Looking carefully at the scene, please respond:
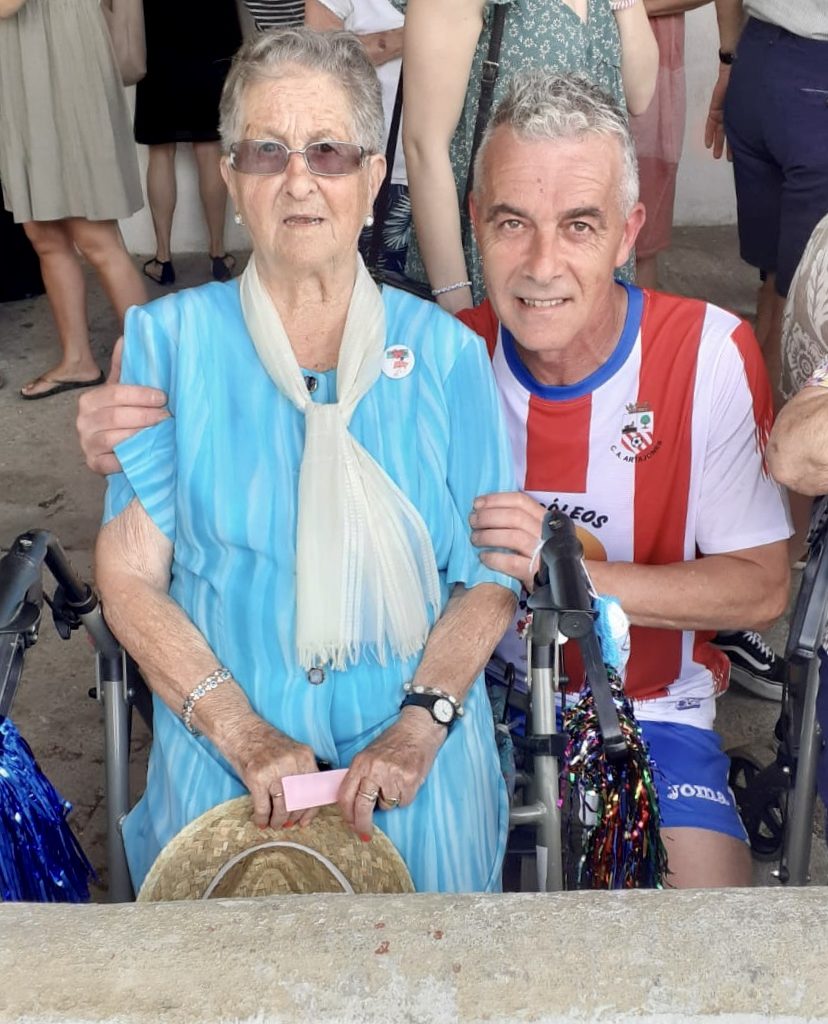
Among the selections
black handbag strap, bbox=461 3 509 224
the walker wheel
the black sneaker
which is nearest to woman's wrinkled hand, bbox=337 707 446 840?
the walker wheel

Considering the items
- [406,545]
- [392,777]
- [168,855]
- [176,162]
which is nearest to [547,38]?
[406,545]

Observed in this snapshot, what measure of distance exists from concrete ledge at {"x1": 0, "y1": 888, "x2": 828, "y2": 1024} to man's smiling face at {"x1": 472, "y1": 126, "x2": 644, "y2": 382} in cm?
106

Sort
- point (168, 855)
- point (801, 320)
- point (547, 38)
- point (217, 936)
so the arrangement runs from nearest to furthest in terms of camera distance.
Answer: point (217, 936), point (168, 855), point (801, 320), point (547, 38)

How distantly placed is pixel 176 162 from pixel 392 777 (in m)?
4.50

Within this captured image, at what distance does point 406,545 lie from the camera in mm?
1984

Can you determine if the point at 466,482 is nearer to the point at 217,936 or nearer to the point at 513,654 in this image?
the point at 513,654

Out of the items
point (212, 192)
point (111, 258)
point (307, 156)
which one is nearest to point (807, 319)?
point (307, 156)

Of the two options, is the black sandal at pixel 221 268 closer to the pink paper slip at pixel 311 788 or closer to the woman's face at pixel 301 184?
the woman's face at pixel 301 184

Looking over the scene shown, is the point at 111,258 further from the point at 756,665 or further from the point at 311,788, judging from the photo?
the point at 311,788

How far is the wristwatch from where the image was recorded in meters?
1.92

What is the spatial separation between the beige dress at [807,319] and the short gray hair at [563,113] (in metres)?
0.38

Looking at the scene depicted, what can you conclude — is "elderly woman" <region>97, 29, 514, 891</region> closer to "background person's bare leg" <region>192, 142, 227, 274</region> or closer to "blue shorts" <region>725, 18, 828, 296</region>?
"blue shorts" <region>725, 18, 828, 296</region>

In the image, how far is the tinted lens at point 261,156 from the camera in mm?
1993

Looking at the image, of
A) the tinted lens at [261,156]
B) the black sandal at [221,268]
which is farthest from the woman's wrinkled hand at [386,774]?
the black sandal at [221,268]
